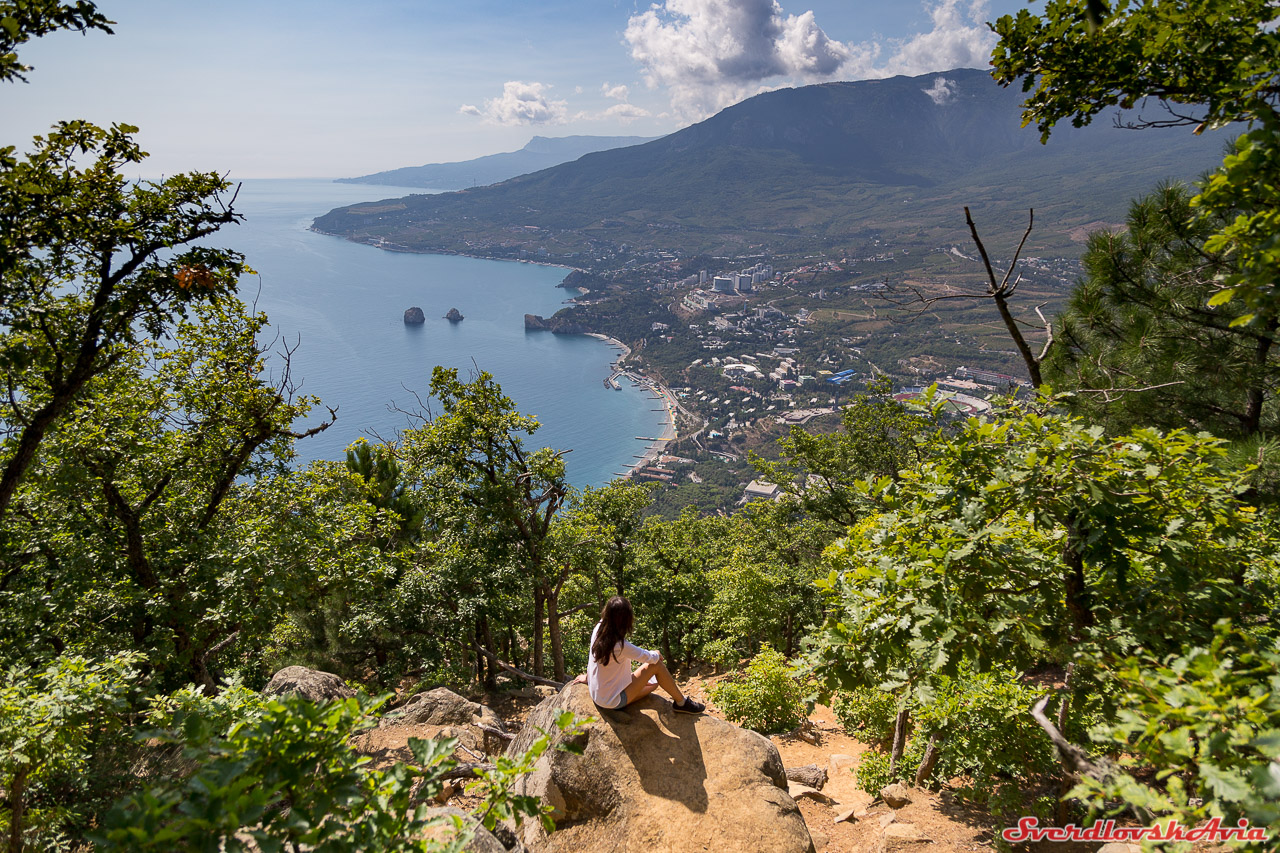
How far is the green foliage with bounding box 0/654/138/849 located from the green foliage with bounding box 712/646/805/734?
23.4 feet

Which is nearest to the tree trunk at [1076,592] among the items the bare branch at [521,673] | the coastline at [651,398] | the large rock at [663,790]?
the large rock at [663,790]

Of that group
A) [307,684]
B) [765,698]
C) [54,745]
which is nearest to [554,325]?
[307,684]

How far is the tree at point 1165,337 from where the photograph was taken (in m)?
7.00

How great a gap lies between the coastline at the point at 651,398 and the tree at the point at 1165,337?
5668 centimetres

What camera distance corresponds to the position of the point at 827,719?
10.4m

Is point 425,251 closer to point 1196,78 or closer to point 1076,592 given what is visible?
point 1196,78

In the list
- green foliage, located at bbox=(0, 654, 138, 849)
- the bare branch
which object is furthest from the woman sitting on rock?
the bare branch

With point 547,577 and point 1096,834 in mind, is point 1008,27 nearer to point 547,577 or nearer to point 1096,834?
point 1096,834

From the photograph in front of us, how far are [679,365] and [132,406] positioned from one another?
102494 mm

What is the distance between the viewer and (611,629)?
5.50 meters

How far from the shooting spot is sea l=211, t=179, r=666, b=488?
6669cm

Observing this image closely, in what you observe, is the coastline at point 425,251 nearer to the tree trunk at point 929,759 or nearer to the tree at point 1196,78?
the tree at point 1196,78

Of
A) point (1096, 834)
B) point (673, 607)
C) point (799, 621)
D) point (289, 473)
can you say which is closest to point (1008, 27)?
point (1096, 834)

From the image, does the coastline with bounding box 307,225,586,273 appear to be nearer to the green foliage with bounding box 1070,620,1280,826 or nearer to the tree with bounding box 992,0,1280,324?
the tree with bounding box 992,0,1280,324
